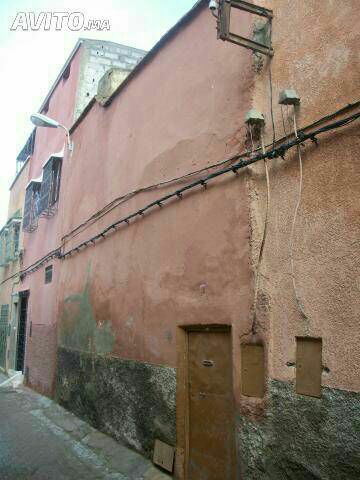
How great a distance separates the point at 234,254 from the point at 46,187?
Answer: 8498 millimetres

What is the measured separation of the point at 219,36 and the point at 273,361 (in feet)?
9.13

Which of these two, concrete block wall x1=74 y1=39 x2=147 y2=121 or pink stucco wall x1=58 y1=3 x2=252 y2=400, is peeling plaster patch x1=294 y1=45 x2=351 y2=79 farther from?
concrete block wall x1=74 y1=39 x2=147 y2=121

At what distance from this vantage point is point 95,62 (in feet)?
37.2

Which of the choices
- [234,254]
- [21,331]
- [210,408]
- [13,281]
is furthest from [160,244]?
[13,281]

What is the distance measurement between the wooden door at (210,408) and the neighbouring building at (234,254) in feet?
0.06

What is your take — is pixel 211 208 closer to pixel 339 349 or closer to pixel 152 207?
pixel 152 207

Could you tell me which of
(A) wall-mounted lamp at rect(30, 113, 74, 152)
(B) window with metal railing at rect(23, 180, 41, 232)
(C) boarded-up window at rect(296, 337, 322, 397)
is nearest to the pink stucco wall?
(C) boarded-up window at rect(296, 337, 322, 397)

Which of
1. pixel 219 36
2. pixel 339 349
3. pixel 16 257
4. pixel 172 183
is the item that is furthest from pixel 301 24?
pixel 16 257

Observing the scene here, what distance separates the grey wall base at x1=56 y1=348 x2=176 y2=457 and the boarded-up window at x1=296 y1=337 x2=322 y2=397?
1.83 m

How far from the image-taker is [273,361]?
11.7 feet

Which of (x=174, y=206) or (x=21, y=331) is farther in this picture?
(x=21, y=331)

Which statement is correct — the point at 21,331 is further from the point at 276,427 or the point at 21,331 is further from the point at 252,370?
the point at 276,427

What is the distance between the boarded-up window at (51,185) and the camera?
1088cm

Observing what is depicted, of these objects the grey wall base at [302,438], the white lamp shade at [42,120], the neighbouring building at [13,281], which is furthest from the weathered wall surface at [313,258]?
the neighbouring building at [13,281]
